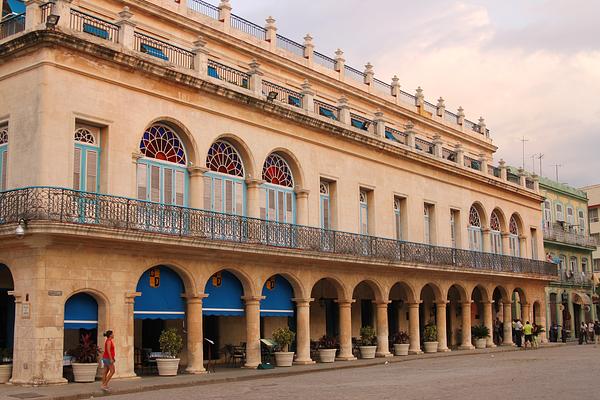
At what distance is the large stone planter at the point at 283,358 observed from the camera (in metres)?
24.3

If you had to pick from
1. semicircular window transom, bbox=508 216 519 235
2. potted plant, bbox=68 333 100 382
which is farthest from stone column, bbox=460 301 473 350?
potted plant, bbox=68 333 100 382

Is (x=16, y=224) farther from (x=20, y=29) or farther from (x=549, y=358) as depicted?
(x=549, y=358)

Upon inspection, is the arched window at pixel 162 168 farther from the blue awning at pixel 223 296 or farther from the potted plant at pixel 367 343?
the potted plant at pixel 367 343

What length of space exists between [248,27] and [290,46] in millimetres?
2577

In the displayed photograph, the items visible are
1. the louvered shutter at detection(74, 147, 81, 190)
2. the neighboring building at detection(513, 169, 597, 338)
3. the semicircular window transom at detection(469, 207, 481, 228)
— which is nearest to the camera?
the louvered shutter at detection(74, 147, 81, 190)

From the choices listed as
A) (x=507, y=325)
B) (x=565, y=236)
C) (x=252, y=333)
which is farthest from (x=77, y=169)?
(x=565, y=236)

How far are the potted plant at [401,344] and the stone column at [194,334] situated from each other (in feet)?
35.0

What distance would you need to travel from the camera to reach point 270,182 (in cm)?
2614

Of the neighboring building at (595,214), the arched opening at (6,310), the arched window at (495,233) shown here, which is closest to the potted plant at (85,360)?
the arched opening at (6,310)

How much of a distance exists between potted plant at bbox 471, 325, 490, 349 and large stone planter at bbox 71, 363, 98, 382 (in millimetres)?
21505

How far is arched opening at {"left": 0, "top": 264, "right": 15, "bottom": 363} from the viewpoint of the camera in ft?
69.8

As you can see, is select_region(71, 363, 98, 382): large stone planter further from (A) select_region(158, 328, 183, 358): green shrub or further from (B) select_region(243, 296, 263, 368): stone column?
(B) select_region(243, 296, 263, 368): stone column

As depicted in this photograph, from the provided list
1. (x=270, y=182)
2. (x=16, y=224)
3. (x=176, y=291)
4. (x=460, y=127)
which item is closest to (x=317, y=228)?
(x=270, y=182)

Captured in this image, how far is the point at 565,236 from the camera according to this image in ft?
165
